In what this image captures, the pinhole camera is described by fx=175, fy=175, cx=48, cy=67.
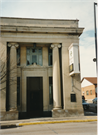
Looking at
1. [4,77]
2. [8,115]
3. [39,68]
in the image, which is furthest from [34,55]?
[8,115]

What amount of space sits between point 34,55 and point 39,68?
5.45 feet

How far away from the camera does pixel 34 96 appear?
1964cm

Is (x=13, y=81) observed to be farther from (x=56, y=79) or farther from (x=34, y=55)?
(x=56, y=79)

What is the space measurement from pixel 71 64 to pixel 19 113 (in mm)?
7545

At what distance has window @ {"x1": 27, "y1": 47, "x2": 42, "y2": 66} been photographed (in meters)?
20.0

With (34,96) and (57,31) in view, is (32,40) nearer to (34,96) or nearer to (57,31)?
(57,31)

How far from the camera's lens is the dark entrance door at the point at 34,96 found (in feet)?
63.1

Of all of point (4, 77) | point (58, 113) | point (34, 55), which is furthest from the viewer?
point (34, 55)

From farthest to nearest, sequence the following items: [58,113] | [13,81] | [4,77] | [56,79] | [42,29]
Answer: [42,29] < [56,79] < [13,81] < [58,113] < [4,77]

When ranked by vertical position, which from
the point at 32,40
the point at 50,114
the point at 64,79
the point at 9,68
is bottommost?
the point at 50,114

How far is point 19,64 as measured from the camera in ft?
64.5

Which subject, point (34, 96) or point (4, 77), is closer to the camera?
point (4, 77)

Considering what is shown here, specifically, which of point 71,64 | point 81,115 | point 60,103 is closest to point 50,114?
point 60,103

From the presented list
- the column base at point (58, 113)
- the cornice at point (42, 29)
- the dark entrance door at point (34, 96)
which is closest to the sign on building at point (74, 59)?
the cornice at point (42, 29)
